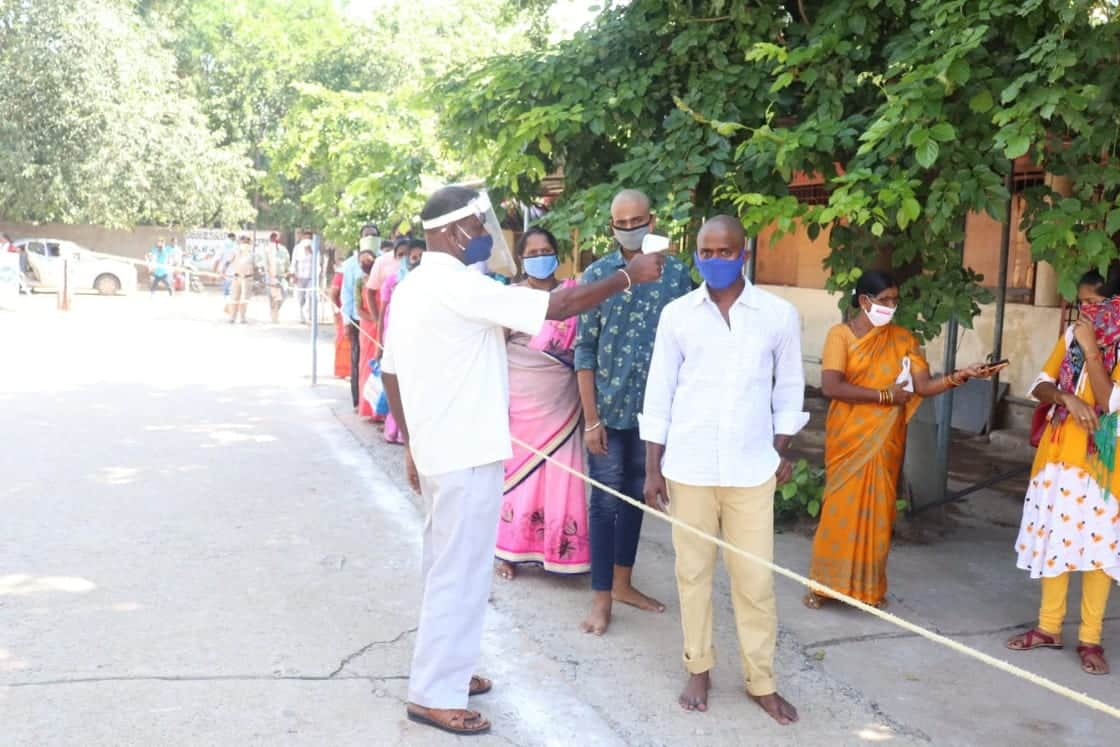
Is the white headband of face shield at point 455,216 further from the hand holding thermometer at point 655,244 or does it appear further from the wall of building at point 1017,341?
the wall of building at point 1017,341

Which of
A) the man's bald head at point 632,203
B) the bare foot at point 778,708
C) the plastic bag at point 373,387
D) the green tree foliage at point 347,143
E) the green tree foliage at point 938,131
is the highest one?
the green tree foliage at point 347,143

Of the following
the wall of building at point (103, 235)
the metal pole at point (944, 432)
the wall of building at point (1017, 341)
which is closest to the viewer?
the metal pole at point (944, 432)

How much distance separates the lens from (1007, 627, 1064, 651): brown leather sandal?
4.77 m

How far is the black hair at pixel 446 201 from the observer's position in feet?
12.5

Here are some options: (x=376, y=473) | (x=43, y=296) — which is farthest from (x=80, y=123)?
(x=376, y=473)

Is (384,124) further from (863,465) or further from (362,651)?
(362,651)

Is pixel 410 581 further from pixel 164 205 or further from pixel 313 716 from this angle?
pixel 164 205

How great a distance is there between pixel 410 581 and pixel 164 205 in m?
28.4

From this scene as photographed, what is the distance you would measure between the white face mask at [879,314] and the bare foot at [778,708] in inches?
71.3

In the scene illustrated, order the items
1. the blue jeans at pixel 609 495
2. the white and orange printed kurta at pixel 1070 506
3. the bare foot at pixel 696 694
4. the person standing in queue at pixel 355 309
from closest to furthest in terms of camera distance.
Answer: the bare foot at pixel 696 694
the white and orange printed kurta at pixel 1070 506
the blue jeans at pixel 609 495
the person standing in queue at pixel 355 309

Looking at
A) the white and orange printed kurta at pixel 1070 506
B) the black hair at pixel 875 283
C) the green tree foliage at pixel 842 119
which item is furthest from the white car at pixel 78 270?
the white and orange printed kurta at pixel 1070 506

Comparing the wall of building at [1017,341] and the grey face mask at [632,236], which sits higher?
the grey face mask at [632,236]

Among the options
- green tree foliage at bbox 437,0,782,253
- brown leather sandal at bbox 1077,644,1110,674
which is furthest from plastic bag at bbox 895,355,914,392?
green tree foliage at bbox 437,0,782,253

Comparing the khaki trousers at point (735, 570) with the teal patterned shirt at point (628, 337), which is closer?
the khaki trousers at point (735, 570)
